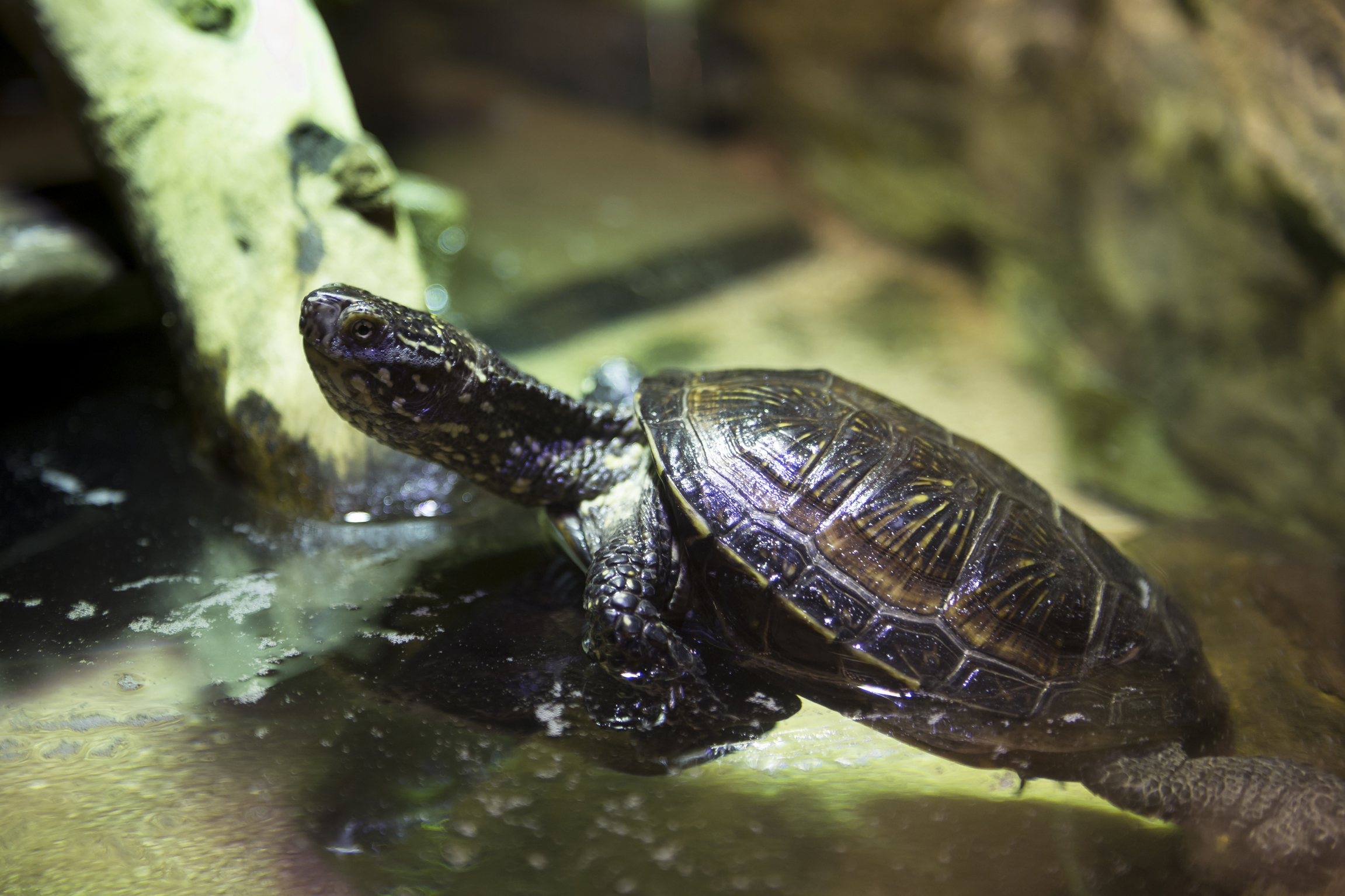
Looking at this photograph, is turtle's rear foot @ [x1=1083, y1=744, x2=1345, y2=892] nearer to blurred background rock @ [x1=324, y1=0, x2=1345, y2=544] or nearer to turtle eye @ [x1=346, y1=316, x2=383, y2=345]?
blurred background rock @ [x1=324, y1=0, x2=1345, y2=544]

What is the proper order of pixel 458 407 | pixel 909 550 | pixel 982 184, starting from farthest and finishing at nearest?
pixel 982 184
pixel 458 407
pixel 909 550

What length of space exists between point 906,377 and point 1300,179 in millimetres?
1944

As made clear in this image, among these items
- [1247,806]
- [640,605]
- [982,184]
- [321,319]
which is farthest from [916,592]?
[982,184]

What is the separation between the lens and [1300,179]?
3654mm

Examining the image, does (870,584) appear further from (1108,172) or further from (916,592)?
(1108,172)

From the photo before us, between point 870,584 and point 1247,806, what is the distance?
1082mm

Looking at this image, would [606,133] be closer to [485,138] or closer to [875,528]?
[485,138]

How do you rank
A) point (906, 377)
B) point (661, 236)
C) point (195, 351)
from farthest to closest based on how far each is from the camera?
Answer: point (661, 236)
point (906, 377)
point (195, 351)

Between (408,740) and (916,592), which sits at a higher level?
(916,592)

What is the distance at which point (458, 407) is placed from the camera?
263 cm

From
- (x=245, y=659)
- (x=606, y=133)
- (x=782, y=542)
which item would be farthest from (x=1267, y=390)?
(x=606, y=133)

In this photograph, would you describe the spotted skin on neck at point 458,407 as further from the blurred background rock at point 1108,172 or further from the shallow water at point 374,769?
the blurred background rock at point 1108,172

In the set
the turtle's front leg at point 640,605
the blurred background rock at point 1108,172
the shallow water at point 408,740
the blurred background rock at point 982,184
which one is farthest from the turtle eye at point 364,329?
the blurred background rock at point 1108,172

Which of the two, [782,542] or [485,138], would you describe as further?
[485,138]
